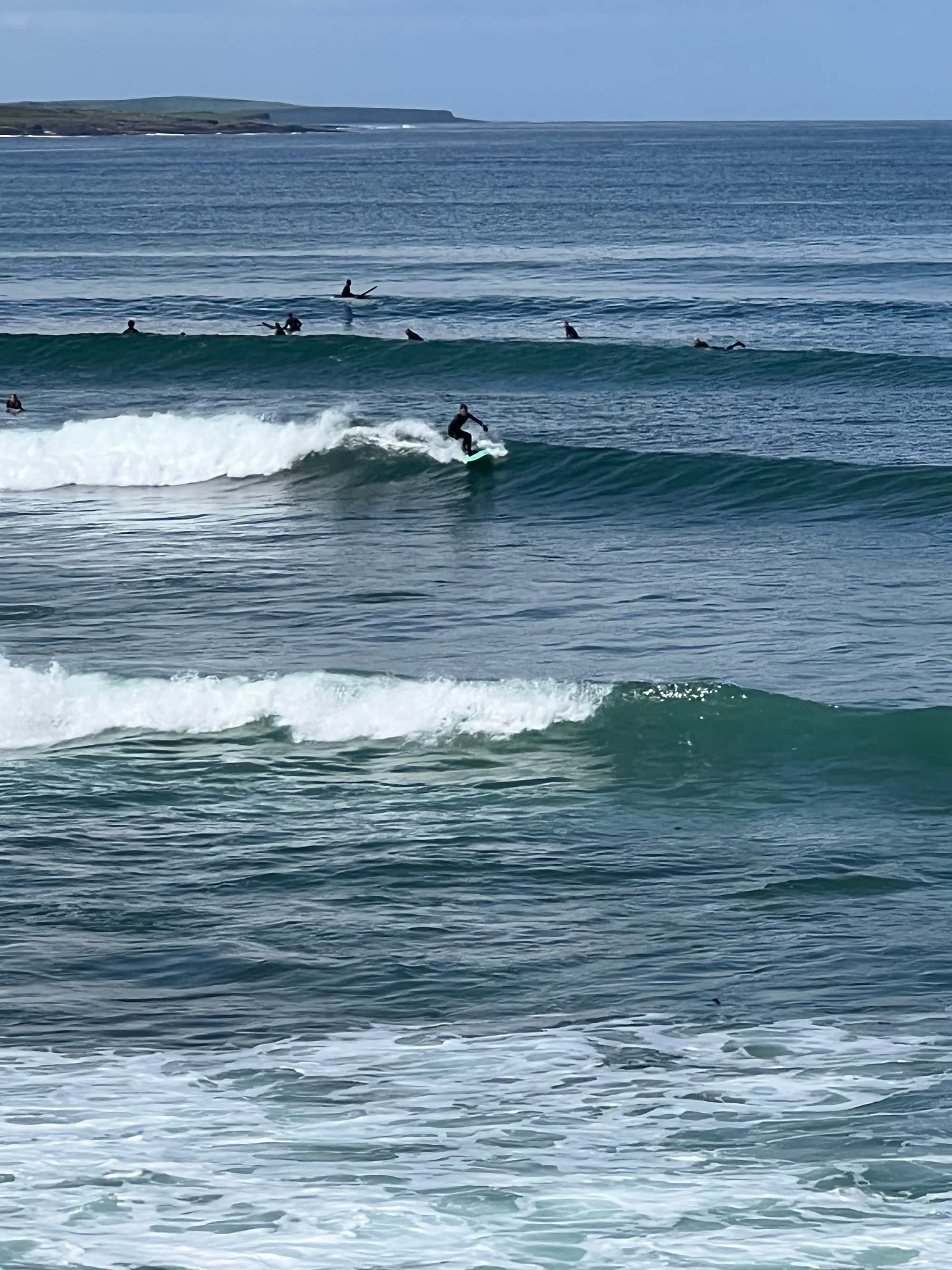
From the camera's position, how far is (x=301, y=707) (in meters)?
18.5

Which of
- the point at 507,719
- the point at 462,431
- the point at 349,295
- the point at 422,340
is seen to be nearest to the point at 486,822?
the point at 507,719

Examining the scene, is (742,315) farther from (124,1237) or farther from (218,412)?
(124,1237)

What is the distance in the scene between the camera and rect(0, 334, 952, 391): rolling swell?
39.4 meters

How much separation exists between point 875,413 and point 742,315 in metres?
14.5

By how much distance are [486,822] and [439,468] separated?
1793cm

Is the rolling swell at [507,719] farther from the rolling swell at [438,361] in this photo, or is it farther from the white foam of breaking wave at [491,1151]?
the rolling swell at [438,361]

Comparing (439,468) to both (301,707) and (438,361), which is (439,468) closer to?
(438,361)

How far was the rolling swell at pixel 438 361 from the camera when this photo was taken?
129ft

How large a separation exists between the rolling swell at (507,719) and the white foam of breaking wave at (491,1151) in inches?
232

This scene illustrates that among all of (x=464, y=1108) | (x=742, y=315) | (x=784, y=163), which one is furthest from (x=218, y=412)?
(x=784, y=163)

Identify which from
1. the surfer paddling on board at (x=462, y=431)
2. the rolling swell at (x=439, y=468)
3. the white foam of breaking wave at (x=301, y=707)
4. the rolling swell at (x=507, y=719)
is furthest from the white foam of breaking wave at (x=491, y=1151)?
the surfer paddling on board at (x=462, y=431)

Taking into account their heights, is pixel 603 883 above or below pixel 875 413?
below

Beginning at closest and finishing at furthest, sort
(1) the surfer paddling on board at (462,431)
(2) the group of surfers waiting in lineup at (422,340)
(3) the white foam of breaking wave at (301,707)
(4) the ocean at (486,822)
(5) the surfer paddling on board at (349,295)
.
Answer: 1. (4) the ocean at (486,822)
2. (3) the white foam of breaking wave at (301,707)
3. (1) the surfer paddling on board at (462,431)
4. (2) the group of surfers waiting in lineup at (422,340)
5. (5) the surfer paddling on board at (349,295)

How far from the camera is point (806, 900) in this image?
13523 millimetres
